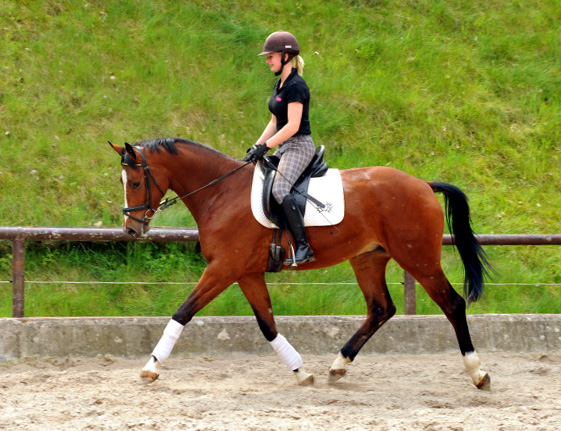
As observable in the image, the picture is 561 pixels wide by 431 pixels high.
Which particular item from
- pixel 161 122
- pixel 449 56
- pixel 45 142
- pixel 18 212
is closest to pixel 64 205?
pixel 18 212

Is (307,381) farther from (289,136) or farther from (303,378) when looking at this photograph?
(289,136)

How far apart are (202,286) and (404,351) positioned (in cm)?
231

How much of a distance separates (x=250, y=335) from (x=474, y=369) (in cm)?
200

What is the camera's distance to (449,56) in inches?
416

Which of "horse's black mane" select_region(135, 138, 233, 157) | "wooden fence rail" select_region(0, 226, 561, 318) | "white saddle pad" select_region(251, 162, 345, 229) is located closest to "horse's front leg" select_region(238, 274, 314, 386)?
"white saddle pad" select_region(251, 162, 345, 229)

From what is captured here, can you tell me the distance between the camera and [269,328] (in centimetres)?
529

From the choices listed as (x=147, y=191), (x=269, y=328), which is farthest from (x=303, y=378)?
(x=147, y=191)

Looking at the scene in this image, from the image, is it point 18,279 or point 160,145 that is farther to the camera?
point 18,279

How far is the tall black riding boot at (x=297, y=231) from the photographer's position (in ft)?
16.6

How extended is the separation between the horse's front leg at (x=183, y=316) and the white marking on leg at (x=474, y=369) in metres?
1.99

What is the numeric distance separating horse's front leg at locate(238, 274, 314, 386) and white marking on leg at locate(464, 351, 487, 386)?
1239mm

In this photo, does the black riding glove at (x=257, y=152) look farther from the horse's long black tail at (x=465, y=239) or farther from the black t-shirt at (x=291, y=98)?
the horse's long black tail at (x=465, y=239)

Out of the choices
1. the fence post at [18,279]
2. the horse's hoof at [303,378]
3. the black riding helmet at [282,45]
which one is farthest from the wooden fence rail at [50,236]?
the black riding helmet at [282,45]

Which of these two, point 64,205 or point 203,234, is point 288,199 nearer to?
point 203,234
